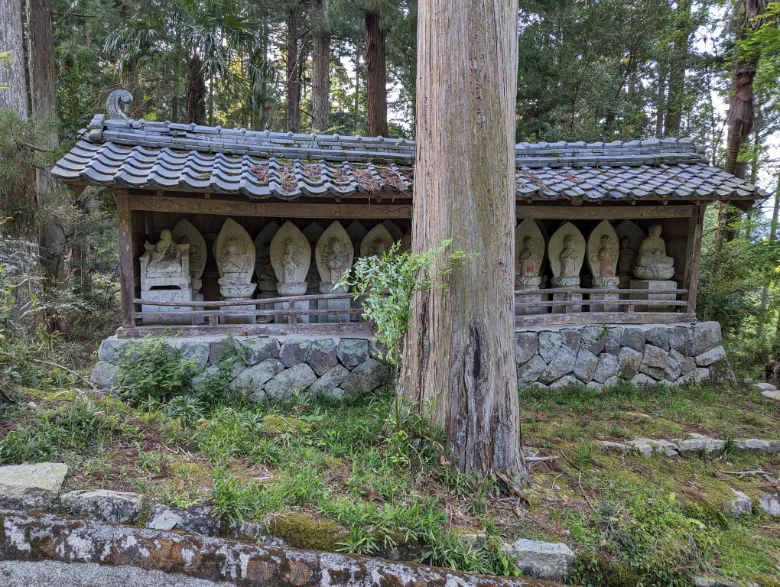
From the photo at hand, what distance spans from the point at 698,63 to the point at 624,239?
23.4 ft

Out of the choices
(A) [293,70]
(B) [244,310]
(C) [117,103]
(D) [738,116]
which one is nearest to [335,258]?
(B) [244,310]

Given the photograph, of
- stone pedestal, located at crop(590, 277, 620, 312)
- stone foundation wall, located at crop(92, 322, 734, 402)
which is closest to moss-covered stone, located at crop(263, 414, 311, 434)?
stone foundation wall, located at crop(92, 322, 734, 402)

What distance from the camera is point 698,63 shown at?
11.0 m

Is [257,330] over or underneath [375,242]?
underneath

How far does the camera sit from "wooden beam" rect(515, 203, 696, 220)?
6.30 meters

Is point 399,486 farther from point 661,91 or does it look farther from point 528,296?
point 661,91

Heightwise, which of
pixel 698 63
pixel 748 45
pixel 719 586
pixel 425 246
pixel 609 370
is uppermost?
pixel 698 63

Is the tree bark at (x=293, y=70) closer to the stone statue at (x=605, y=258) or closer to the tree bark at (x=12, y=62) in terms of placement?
the tree bark at (x=12, y=62)

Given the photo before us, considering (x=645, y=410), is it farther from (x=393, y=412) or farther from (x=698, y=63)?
(x=698, y=63)

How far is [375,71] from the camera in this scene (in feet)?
A: 33.6

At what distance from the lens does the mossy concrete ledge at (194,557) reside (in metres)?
2.40

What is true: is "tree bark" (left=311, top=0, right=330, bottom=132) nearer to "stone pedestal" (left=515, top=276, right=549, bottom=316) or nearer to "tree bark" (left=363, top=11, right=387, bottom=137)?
"tree bark" (left=363, top=11, right=387, bottom=137)

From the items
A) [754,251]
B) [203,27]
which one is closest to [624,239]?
[754,251]

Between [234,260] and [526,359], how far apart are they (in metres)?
4.21
